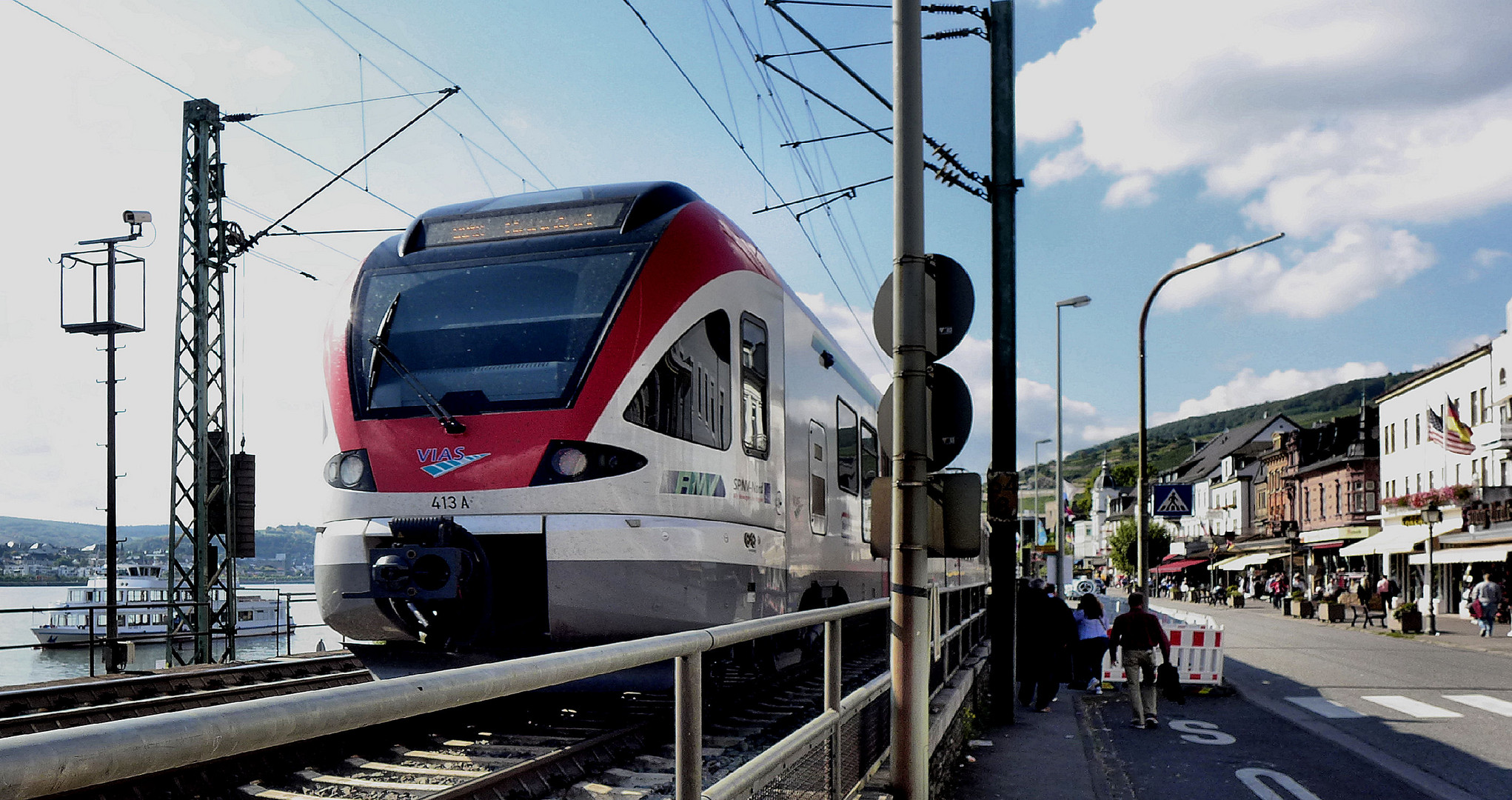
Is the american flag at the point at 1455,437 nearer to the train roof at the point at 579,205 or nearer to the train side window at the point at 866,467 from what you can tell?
the train side window at the point at 866,467

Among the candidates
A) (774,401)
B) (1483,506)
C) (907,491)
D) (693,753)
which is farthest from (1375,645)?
(693,753)

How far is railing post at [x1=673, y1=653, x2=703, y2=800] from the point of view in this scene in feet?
10.6

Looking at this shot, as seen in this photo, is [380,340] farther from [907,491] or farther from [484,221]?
[907,491]

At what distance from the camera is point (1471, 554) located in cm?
4297

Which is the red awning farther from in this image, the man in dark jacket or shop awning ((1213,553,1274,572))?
the man in dark jacket

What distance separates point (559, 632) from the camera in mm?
8141

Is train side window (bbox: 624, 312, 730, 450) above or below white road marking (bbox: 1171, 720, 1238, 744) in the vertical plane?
above

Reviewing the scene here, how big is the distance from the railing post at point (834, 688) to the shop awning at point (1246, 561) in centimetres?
7745

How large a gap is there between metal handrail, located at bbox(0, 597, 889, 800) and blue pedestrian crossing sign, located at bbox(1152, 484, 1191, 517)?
68.1 feet

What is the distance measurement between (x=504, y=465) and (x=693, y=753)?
528cm

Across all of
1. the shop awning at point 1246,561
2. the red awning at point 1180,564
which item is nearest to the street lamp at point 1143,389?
the shop awning at point 1246,561

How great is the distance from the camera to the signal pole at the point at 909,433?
6.96m

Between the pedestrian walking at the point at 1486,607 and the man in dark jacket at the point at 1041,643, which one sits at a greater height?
the man in dark jacket at the point at 1041,643

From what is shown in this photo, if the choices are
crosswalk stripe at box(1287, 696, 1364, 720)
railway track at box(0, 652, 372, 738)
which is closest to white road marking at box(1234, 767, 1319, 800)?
crosswalk stripe at box(1287, 696, 1364, 720)
